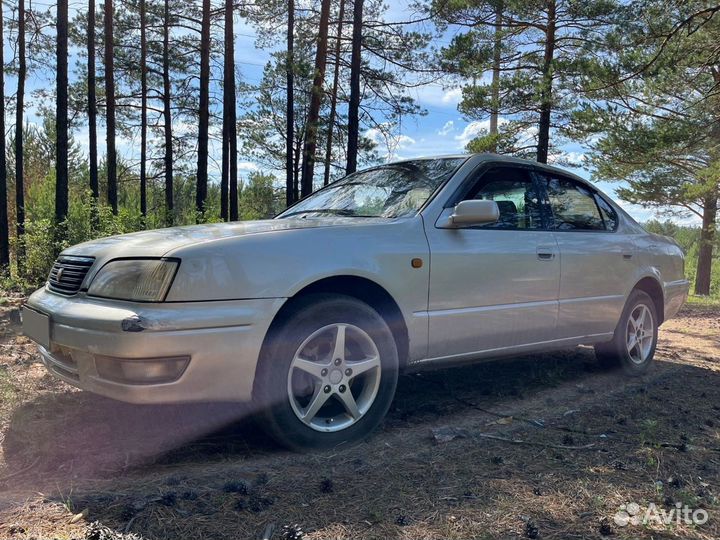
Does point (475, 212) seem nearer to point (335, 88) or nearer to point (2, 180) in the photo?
point (335, 88)

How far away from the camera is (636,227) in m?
5.07

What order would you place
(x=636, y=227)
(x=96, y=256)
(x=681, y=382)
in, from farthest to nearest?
1. (x=636, y=227)
2. (x=681, y=382)
3. (x=96, y=256)

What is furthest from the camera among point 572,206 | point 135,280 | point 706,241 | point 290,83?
point 706,241

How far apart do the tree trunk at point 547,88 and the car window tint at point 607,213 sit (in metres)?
8.78

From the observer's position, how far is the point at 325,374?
2928 mm

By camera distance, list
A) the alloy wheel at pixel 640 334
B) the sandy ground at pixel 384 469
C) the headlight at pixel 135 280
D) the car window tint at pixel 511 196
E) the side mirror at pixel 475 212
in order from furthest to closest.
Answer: the alloy wheel at pixel 640 334
the car window tint at pixel 511 196
the side mirror at pixel 475 212
the headlight at pixel 135 280
the sandy ground at pixel 384 469

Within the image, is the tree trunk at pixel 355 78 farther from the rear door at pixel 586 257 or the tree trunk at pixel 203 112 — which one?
the rear door at pixel 586 257

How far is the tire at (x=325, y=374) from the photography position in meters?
2.76

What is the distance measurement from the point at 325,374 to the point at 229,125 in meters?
16.1

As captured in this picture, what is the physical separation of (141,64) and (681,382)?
1999cm

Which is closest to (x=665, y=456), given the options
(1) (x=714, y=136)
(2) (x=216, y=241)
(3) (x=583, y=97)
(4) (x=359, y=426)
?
(4) (x=359, y=426)

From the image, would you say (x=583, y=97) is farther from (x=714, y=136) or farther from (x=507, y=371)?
(x=507, y=371)

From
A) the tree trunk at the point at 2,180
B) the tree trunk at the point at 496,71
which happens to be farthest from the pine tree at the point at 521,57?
the tree trunk at the point at 2,180

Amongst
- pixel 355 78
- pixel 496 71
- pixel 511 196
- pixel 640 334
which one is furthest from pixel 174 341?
pixel 496 71
